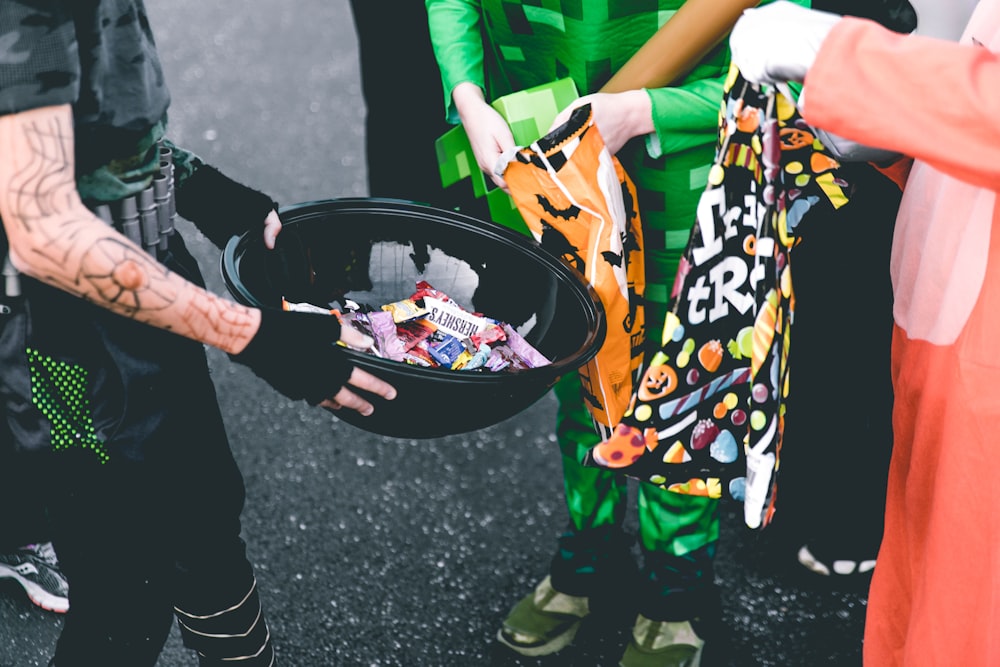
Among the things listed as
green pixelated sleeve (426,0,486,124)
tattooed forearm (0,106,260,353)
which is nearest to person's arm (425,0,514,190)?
green pixelated sleeve (426,0,486,124)

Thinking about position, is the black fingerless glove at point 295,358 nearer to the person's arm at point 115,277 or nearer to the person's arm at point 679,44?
the person's arm at point 115,277

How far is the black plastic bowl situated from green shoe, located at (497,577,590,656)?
681 mm

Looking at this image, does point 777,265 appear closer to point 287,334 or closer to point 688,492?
point 688,492

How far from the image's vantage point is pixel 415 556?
91.4 inches

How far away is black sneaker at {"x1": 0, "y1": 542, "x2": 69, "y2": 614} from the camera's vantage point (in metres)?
2.14

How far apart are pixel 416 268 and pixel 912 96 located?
33.2 inches

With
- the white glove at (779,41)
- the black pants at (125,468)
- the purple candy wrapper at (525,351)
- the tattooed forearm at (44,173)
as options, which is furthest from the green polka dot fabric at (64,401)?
the white glove at (779,41)

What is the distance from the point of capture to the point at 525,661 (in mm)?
2062

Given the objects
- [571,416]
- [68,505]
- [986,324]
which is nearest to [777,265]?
[986,324]

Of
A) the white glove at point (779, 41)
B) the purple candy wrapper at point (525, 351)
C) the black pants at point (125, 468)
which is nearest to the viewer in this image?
the white glove at point (779, 41)

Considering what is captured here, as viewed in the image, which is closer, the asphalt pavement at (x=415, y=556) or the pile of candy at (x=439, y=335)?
the pile of candy at (x=439, y=335)

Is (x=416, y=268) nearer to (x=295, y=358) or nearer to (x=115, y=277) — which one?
(x=295, y=358)

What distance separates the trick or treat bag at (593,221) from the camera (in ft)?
5.18

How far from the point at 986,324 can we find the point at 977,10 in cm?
40
